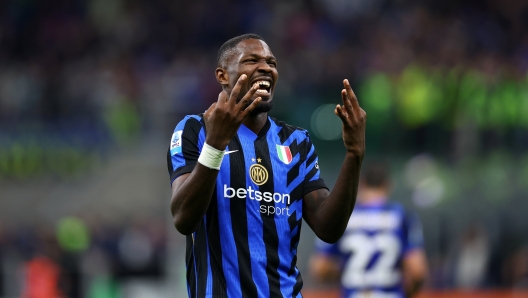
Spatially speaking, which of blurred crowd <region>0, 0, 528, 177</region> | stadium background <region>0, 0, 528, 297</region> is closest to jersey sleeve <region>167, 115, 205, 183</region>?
stadium background <region>0, 0, 528, 297</region>

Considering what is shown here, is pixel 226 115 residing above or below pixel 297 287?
above

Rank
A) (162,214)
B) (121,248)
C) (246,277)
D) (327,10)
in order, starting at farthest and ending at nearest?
(327,10) < (162,214) < (121,248) < (246,277)

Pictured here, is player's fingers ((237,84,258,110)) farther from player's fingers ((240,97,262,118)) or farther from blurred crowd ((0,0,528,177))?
blurred crowd ((0,0,528,177))

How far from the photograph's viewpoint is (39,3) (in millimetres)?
19719

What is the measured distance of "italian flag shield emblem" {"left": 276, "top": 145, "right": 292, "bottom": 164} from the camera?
13.9 ft

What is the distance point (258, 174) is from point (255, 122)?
1.05 feet

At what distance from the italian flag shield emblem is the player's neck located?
5.4 inches

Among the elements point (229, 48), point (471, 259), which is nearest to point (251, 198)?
point (229, 48)

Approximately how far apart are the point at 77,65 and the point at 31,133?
2003mm

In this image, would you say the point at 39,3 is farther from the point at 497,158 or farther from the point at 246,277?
Answer: the point at 246,277

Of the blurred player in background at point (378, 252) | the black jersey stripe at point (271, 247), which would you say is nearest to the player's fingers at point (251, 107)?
Answer: the black jersey stripe at point (271, 247)

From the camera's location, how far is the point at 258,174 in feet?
13.4

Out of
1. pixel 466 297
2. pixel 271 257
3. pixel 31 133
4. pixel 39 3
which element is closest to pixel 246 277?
pixel 271 257

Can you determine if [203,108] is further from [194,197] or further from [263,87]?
[194,197]
